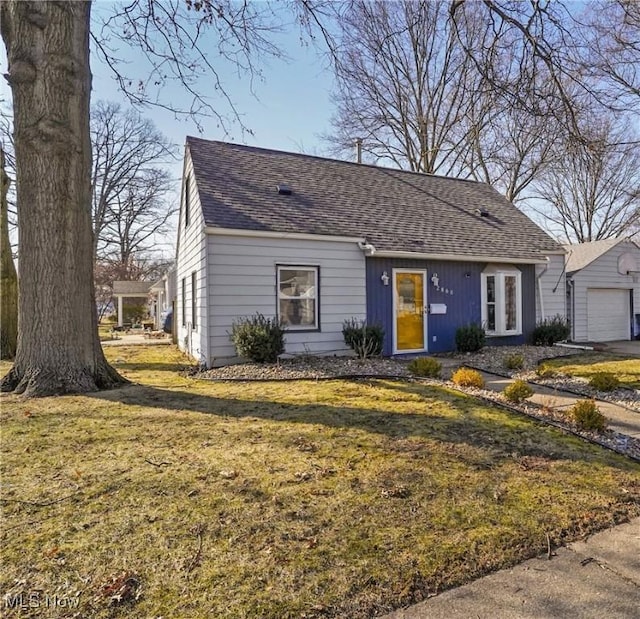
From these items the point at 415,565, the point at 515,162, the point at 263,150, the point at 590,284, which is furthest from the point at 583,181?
the point at 415,565

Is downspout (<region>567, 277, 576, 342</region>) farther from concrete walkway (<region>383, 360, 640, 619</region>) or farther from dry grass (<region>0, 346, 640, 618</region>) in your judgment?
concrete walkway (<region>383, 360, 640, 619</region>)

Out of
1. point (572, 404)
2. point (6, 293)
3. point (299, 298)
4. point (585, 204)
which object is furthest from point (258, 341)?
point (585, 204)

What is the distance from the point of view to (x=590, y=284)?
1405 centimetres

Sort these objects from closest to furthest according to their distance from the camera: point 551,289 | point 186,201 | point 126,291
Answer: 1. point 186,201
2. point 551,289
3. point 126,291

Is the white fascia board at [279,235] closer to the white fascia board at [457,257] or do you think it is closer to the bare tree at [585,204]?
the white fascia board at [457,257]

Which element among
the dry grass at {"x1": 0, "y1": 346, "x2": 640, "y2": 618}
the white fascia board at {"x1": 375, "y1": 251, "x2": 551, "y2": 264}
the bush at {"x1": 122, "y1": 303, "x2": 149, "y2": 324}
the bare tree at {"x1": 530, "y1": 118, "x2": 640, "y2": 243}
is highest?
the bare tree at {"x1": 530, "y1": 118, "x2": 640, "y2": 243}

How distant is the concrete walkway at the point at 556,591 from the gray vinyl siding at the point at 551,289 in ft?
35.0

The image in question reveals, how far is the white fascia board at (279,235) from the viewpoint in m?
8.45

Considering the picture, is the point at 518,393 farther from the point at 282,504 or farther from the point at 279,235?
the point at 279,235

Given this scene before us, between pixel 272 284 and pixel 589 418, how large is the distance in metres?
6.16

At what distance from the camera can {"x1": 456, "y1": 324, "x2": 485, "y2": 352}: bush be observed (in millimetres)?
10125

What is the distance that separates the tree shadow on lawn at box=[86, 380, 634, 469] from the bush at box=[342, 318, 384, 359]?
2.80 metres

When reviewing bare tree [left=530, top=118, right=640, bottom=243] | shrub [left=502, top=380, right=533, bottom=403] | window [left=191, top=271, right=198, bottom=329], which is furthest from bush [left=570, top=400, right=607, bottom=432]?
bare tree [left=530, top=118, right=640, bottom=243]

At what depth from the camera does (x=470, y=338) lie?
1012cm
